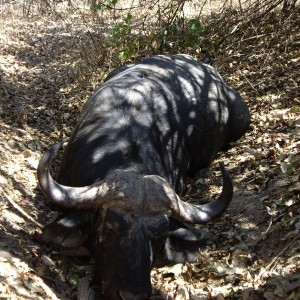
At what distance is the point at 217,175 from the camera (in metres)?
5.66

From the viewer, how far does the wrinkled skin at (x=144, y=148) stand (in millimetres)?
3611

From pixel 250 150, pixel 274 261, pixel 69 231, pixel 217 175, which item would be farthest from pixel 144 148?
pixel 250 150

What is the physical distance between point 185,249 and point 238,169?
155 cm

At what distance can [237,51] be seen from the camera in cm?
843

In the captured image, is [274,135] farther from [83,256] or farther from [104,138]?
[83,256]

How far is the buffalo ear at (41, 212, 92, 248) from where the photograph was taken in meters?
3.92

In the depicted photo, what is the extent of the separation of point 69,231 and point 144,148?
111cm

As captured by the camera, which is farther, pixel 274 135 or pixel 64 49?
pixel 64 49

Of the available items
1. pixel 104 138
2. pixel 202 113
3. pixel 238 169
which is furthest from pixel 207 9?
pixel 104 138

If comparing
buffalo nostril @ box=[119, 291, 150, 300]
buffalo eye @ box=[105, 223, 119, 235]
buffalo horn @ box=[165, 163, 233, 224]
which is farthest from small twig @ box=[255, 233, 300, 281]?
buffalo eye @ box=[105, 223, 119, 235]

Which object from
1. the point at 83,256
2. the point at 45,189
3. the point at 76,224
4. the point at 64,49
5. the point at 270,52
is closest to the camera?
the point at 45,189

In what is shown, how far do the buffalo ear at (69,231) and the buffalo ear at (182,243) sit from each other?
707mm

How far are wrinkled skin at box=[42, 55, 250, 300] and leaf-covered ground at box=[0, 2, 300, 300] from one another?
9.5 inches

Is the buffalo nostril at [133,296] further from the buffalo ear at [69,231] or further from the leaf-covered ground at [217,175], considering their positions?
the buffalo ear at [69,231]
